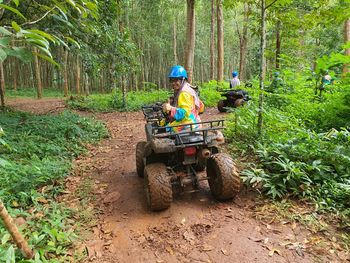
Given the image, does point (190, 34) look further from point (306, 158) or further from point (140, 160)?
point (306, 158)

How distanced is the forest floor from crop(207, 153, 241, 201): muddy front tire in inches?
A: 7.9

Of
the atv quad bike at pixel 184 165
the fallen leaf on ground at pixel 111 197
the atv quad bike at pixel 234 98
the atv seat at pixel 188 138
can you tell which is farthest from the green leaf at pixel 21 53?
the atv quad bike at pixel 234 98

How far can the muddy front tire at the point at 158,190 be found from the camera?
373 cm

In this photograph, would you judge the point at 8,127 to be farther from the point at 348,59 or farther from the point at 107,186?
the point at 348,59

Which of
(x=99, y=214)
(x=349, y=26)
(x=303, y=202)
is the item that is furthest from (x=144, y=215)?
(x=349, y=26)

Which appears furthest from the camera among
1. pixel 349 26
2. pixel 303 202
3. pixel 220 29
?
pixel 220 29

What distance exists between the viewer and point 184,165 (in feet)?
14.3

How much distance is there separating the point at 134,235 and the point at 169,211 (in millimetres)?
629

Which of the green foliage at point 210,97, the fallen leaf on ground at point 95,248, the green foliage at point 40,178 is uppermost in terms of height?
the green foliage at point 210,97

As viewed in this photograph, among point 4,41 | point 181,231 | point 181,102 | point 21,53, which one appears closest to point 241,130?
point 181,102

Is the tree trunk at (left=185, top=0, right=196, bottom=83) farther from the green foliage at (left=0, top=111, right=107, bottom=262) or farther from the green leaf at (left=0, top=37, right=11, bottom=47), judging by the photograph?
the green leaf at (left=0, top=37, right=11, bottom=47)

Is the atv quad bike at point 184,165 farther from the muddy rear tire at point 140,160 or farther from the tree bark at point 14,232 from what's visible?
the tree bark at point 14,232

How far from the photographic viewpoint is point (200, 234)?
3.47 meters

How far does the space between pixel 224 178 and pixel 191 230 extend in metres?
0.82
